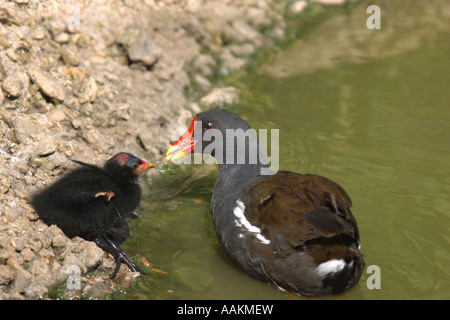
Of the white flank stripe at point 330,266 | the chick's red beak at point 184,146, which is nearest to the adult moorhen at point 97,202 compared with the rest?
the chick's red beak at point 184,146

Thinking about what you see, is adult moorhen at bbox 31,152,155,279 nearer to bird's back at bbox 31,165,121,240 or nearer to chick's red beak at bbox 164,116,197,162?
bird's back at bbox 31,165,121,240

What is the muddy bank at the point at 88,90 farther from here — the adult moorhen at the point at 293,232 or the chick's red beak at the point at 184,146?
the adult moorhen at the point at 293,232

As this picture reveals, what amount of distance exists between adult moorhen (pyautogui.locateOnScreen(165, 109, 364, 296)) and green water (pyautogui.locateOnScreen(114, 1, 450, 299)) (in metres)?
0.18

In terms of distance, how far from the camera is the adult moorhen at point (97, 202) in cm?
423

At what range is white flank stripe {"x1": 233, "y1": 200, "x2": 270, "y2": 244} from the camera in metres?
4.02

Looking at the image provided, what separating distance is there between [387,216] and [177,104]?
2460 mm

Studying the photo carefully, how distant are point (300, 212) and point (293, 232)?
137 millimetres

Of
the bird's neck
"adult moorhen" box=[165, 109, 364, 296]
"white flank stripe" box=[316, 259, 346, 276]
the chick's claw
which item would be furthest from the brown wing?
the chick's claw

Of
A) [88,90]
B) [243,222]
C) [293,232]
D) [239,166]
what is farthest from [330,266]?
[88,90]

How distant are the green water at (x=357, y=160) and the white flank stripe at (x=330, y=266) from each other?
0.30 metres

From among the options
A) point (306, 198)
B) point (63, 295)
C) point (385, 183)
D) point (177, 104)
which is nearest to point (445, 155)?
point (385, 183)

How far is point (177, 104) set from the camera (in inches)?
244
